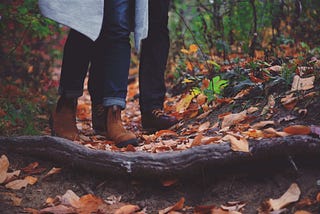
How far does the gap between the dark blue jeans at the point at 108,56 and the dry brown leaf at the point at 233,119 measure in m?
0.59

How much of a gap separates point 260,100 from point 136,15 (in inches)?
35.1

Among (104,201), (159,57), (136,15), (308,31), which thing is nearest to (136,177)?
(104,201)

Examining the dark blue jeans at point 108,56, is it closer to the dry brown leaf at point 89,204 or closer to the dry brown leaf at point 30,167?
the dry brown leaf at point 30,167

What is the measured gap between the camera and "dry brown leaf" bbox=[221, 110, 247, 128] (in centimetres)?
266

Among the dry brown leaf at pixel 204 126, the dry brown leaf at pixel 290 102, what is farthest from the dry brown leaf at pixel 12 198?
the dry brown leaf at pixel 290 102

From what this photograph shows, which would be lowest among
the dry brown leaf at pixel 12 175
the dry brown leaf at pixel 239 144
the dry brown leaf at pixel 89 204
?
the dry brown leaf at pixel 89 204

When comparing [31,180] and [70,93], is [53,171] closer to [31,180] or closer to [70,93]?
[31,180]

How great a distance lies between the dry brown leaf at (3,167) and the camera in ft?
7.03

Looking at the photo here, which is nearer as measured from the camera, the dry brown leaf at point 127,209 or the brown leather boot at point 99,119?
the dry brown leaf at point 127,209

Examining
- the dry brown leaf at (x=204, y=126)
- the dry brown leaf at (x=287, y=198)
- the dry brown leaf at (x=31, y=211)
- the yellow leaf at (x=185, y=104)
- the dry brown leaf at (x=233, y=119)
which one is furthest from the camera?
the yellow leaf at (x=185, y=104)

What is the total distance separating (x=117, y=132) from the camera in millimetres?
2742

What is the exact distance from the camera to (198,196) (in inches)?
81.8

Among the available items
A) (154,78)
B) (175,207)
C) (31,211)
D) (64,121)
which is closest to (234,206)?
(175,207)

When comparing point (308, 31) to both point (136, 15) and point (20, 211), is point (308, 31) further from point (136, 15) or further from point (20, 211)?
point (20, 211)
